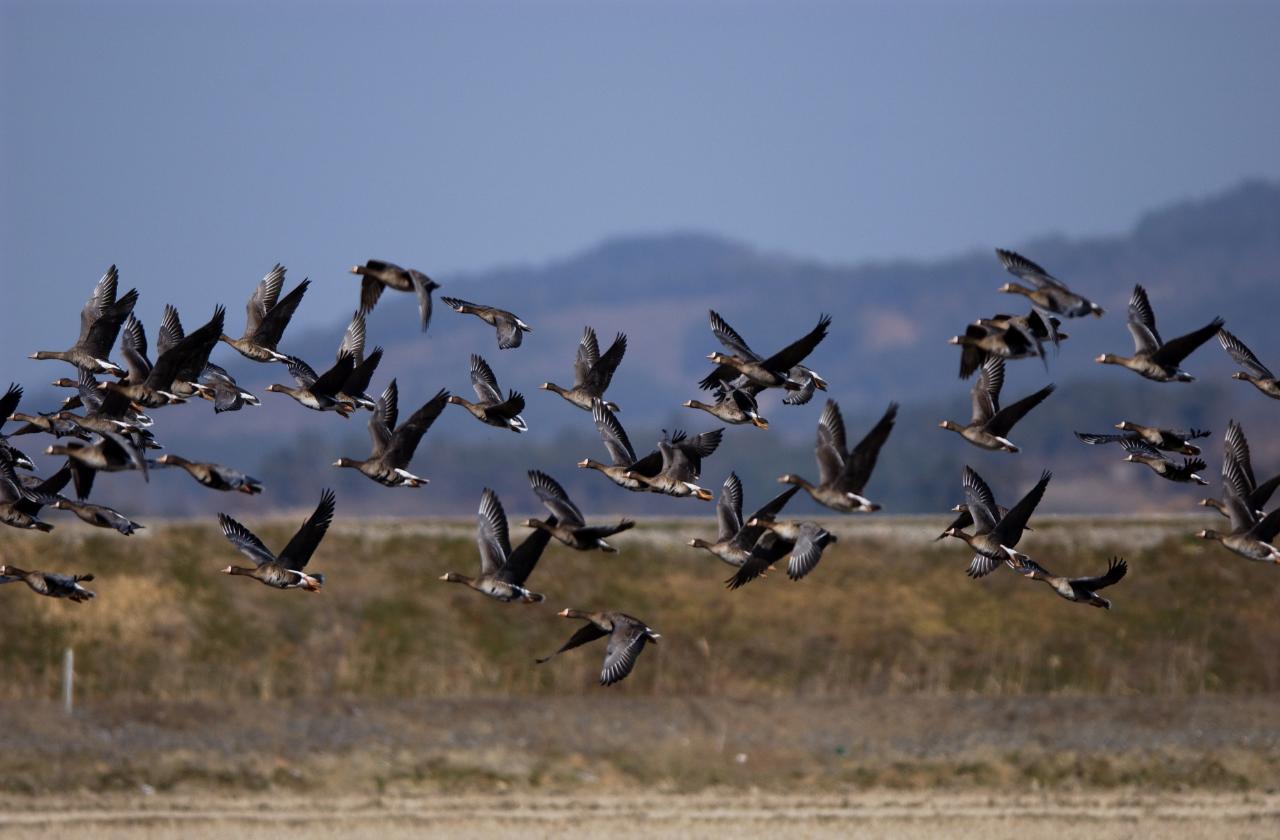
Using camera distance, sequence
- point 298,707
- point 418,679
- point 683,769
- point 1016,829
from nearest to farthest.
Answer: point 1016,829 → point 683,769 → point 298,707 → point 418,679

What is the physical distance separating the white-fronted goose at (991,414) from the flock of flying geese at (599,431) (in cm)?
5

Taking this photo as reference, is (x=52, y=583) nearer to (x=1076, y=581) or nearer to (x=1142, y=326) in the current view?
(x=1076, y=581)

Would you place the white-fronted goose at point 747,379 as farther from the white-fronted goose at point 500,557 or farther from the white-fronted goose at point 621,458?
the white-fronted goose at point 500,557

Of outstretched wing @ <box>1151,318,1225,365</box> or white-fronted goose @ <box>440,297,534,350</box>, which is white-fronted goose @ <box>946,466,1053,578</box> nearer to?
outstretched wing @ <box>1151,318,1225,365</box>

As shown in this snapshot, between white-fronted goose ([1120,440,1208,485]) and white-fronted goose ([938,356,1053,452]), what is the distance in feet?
6.48

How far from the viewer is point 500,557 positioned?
107 ft

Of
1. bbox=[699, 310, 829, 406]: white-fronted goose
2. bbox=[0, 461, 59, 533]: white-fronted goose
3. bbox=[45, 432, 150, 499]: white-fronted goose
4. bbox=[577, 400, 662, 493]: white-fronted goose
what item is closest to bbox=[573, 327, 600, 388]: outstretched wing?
bbox=[577, 400, 662, 493]: white-fronted goose

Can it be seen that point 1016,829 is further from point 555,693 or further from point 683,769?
point 555,693

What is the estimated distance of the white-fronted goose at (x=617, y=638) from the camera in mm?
31000

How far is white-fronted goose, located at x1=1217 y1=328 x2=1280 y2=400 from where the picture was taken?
108 ft

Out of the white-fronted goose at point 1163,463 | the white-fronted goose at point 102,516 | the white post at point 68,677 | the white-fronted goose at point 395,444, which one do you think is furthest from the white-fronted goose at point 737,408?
the white post at point 68,677

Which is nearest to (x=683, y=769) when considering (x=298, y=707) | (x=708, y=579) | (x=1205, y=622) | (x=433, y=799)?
(x=433, y=799)

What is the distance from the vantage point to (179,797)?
49.9m

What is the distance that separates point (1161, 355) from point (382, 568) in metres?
42.2
